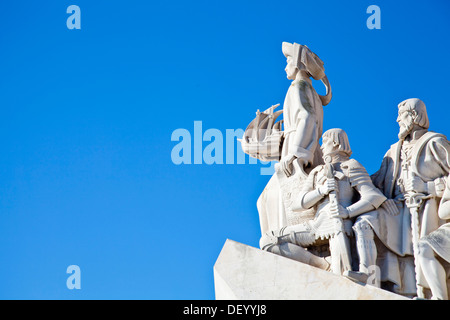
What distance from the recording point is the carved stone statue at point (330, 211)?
12.6 metres

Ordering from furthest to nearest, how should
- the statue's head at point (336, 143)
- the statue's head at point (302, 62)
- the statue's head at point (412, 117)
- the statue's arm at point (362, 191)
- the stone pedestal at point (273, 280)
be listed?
1. the statue's head at point (302, 62)
2. the statue's head at point (336, 143)
3. the statue's head at point (412, 117)
4. the statue's arm at point (362, 191)
5. the stone pedestal at point (273, 280)

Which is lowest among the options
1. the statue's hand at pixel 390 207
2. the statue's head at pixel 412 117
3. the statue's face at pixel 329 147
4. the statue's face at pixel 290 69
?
the statue's hand at pixel 390 207

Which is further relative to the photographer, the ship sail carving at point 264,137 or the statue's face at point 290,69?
the statue's face at point 290,69

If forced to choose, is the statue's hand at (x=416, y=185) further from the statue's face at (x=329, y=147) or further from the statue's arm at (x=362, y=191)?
the statue's face at (x=329, y=147)

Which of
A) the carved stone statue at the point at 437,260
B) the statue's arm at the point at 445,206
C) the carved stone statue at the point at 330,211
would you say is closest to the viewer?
the carved stone statue at the point at 437,260

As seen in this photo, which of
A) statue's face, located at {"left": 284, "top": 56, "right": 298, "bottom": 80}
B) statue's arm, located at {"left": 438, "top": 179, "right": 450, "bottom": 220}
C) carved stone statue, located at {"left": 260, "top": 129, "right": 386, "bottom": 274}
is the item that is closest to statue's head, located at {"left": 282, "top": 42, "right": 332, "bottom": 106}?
statue's face, located at {"left": 284, "top": 56, "right": 298, "bottom": 80}

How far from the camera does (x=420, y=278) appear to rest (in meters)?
12.0

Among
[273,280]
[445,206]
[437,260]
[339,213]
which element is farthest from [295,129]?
[437,260]

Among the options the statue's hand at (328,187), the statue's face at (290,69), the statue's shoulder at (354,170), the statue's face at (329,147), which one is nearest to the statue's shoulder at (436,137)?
the statue's shoulder at (354,170)

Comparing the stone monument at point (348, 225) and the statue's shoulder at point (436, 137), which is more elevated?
the statue's shoulder at point (436, 137)

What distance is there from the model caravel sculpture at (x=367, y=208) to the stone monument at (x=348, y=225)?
0.01 m

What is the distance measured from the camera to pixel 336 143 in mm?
13445
